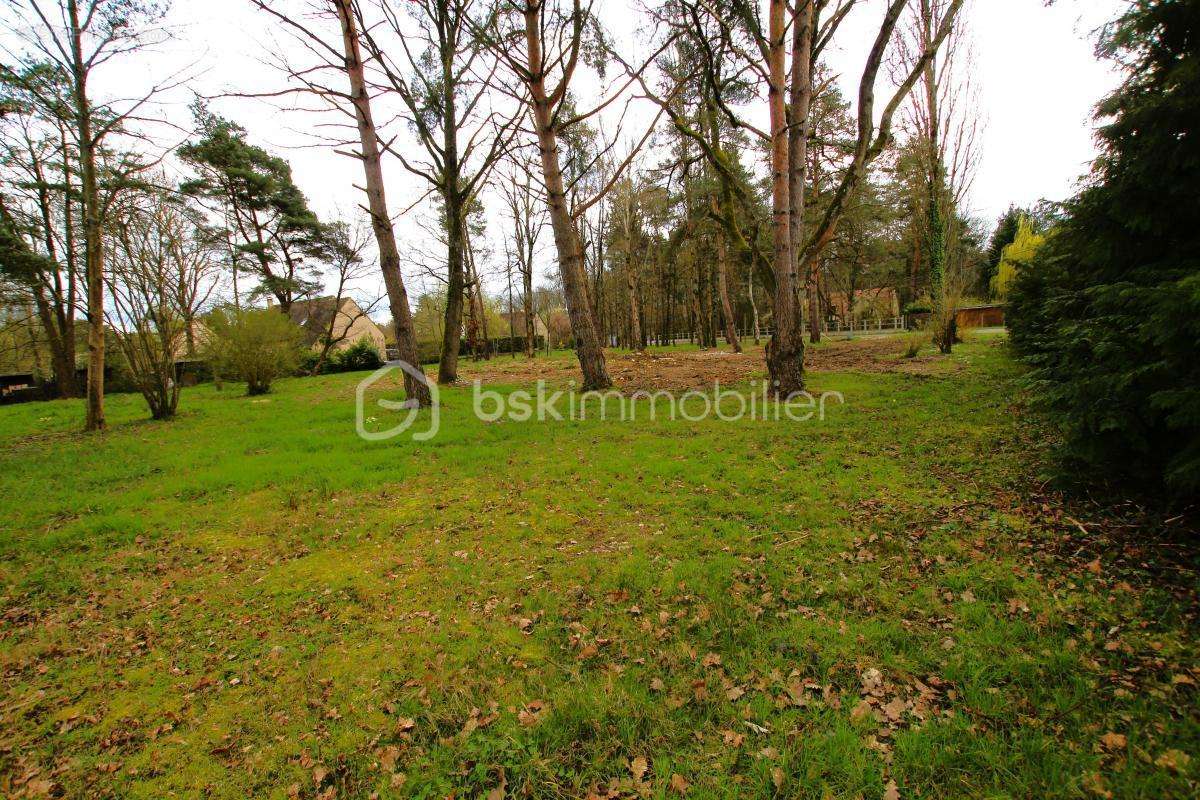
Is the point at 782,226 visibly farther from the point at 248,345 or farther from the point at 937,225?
the point at 248,345

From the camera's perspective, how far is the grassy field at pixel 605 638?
2.08 m

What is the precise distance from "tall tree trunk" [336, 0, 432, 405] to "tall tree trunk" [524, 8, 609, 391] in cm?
337

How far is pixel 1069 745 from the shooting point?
1.97 m

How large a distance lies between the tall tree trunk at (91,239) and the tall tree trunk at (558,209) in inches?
357

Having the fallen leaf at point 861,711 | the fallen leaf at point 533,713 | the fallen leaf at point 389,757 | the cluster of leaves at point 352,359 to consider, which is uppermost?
the cluster of leaves at point 352,359

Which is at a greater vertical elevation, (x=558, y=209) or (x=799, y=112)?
(x=799, y=112)

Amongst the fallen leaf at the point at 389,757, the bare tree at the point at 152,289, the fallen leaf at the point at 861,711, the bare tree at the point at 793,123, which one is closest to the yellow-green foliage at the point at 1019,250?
the bare tree at the point at 793,123

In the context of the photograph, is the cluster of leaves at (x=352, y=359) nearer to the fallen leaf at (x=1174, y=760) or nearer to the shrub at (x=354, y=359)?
the shrub at (x=354, y=359)

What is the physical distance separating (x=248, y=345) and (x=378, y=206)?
989cm

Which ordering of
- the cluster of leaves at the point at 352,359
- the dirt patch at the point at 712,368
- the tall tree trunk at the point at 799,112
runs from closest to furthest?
the tall tree trunk at the point at 799,112 → the dirt patch at the point at 712,368 → the cluster of leaves at the point at 352,359

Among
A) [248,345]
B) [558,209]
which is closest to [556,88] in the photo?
[558,209]

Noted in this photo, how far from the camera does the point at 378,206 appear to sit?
9.52 meters
